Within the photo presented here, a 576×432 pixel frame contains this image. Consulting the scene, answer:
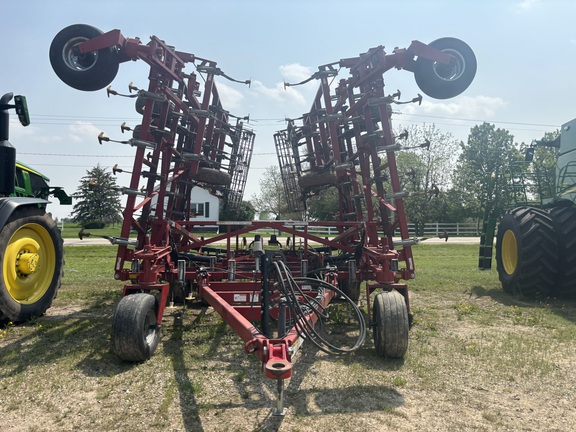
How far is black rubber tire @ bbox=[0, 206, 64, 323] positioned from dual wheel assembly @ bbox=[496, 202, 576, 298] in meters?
7.60

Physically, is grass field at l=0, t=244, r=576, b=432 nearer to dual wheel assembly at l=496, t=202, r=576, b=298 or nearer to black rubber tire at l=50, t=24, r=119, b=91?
dual wheel assembly at l=496, t=202, r=576, b=298

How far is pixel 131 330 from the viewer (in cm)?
416

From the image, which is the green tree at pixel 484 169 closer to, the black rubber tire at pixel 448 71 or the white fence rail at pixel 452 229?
the white fence rail at pixel 452 229

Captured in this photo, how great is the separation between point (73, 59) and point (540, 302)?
845 cm

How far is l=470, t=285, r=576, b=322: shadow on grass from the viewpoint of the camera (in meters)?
6.67

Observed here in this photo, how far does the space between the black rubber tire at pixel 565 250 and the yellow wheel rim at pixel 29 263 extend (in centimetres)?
812

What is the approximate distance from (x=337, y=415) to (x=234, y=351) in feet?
6.01

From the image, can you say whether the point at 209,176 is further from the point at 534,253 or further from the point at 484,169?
the point at 484,169


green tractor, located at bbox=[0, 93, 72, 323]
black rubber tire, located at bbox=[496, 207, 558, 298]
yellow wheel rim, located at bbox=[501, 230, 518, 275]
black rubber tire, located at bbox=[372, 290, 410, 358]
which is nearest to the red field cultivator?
black rubber tire, located at bbox=[372, 290, 410, 358]

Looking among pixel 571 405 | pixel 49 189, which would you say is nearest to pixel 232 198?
pixel 49 189

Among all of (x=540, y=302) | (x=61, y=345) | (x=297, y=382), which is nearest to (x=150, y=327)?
(x=61, y=345)

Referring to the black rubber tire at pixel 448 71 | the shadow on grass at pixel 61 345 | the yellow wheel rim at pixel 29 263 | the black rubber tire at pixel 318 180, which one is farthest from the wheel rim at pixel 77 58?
the black rubber tire at pixel 448 71

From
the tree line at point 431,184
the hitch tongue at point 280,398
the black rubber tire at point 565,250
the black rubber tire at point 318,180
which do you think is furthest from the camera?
the tree line at point 431,184

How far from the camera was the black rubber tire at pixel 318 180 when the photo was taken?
8.23 m
